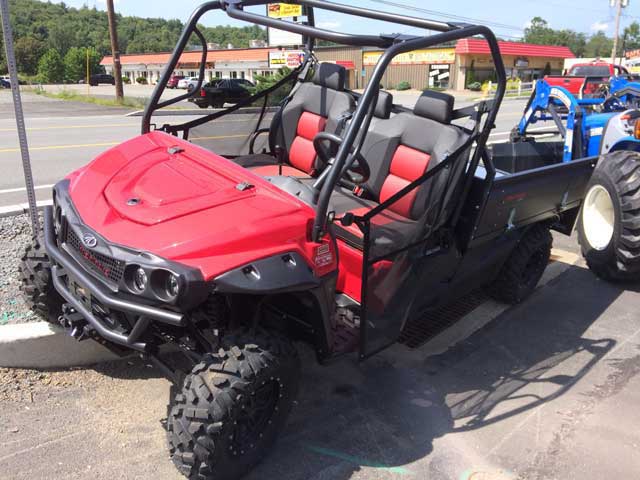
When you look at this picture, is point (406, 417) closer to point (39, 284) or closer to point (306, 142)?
point (39, 284)

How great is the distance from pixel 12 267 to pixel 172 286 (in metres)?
2.59

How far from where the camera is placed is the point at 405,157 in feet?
13.1

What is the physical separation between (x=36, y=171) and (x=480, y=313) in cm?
703

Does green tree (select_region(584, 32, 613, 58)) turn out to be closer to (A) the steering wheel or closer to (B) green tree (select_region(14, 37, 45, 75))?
(B) green tree (select_region(14, 37, 45, 75))

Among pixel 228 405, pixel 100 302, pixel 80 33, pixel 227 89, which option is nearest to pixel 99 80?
pixel 227 89

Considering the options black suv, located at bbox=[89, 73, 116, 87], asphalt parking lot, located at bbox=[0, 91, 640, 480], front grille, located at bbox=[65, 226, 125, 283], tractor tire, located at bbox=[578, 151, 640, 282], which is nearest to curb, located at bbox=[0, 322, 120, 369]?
asphalt parking lot, located at bbox=[0, 91, 640, 480]

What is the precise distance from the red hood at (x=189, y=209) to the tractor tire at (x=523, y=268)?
7.83 ft

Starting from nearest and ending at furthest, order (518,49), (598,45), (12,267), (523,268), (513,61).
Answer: (12,267), (523,268), (518,49), (513,61), (598,45)

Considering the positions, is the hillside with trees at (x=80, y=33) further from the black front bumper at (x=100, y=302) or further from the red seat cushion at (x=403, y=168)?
the black front bumper at (x=100, y=302)

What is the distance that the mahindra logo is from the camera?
2492mm

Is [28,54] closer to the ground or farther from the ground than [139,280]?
closer to the ground

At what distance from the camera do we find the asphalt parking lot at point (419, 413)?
9.10ft

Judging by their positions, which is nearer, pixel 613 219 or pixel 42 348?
pixel 42 348

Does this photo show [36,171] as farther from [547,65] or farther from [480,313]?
[547,65]
